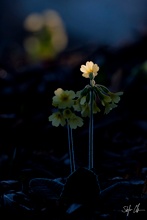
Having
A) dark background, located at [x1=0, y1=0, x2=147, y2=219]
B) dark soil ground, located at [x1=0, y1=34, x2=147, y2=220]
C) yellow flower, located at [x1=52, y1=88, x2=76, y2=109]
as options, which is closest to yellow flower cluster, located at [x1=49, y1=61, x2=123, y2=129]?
yellow flower, located at [x1=52, y1=88, x2=76, y2=109]

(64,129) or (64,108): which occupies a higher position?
(64,129)

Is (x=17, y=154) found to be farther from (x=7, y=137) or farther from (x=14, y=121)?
(x=14, y=121)

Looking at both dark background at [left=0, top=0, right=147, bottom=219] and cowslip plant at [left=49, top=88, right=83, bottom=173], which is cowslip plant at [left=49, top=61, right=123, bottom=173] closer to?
cowslip plant at [left=49, top=88, right=83, bottom=173]

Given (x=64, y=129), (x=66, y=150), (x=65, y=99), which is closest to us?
(x=65, y=99)

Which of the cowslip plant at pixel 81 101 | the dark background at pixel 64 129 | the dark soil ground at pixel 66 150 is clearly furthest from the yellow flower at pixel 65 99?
Answer: the dark background at pixel 64 129

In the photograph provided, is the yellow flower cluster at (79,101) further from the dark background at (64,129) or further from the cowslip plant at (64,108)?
the dark background at (64,129)

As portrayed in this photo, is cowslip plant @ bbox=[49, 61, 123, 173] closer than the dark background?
Yes

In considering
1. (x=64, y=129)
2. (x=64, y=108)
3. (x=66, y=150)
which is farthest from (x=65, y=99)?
(x=64, y=129)

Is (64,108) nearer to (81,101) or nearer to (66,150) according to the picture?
(81,101)

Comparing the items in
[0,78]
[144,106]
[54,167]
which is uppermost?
[0,78]

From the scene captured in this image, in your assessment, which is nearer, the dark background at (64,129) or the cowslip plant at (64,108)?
the cowslip plant at (64,108)

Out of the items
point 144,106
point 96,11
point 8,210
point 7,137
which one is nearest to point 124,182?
point 8,210
